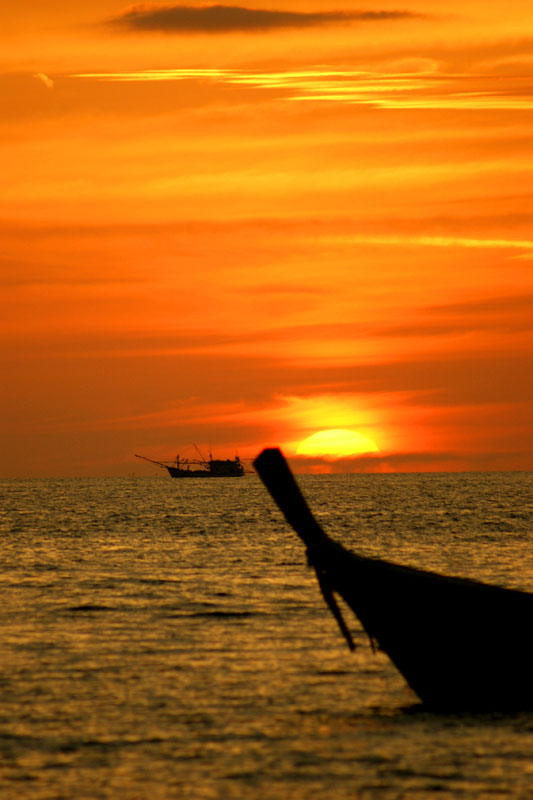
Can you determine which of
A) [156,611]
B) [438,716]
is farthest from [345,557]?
Answer: [156,611]

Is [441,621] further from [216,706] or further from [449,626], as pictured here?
[216,706]

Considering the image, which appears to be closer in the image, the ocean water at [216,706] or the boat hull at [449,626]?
the ocean water at [216,706]

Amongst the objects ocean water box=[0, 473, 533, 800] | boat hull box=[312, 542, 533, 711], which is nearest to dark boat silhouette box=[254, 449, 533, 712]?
boat hull box=[312, 542, 533, 711]

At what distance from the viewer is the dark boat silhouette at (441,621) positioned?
20.4 meters

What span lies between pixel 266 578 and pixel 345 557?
28.4m

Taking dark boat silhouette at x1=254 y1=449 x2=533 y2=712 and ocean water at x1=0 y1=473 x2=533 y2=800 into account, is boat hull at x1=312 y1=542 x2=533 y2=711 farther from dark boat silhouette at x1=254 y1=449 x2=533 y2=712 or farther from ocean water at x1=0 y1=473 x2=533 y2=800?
ocean water at x1=0 y1=473 x2=533 y2=800

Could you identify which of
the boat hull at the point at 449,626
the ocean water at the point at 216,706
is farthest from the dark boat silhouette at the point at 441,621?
the ocean water at the point at 216,706

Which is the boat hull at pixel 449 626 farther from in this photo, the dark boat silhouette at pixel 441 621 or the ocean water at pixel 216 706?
the ocean water at pixel 216 706

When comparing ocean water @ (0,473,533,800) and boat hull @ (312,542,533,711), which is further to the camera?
boat hull @ (312,542,533,711)

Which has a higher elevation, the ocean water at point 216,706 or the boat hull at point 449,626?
the boat hull at point 449,626

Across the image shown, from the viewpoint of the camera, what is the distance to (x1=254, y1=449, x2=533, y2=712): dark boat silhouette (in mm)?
20375

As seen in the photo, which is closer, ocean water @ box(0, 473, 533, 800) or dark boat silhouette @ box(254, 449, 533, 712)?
ocean water @ box(0, 473, 533, 800)

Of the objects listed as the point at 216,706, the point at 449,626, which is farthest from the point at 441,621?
the point at 216,706

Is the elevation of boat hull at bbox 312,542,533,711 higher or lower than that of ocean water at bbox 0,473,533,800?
higher
